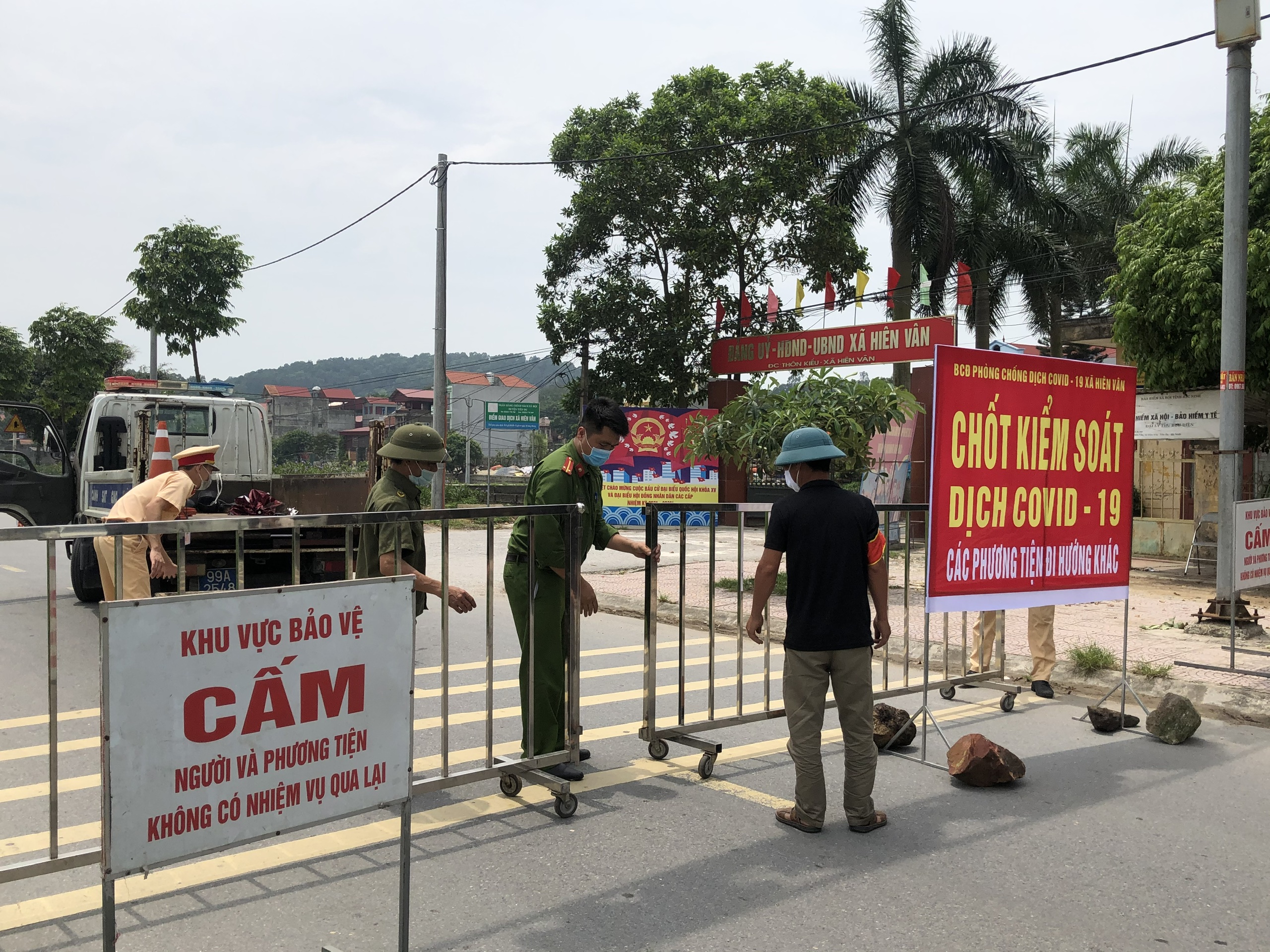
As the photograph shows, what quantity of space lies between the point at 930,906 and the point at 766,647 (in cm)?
211

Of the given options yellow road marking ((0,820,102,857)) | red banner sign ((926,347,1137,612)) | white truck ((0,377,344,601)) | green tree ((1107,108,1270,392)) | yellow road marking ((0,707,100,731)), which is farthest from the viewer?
green tree ((1107,108,1270,392))

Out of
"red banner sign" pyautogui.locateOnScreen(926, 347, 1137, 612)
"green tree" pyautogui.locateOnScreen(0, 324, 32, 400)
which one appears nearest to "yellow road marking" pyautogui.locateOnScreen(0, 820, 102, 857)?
"red banner sign" pyautogui.locateOnScreen(926, 347, 1137, 612)

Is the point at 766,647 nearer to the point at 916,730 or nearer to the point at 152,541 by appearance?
the point at 916,730

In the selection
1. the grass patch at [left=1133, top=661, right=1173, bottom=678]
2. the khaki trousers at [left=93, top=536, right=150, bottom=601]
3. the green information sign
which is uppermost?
the green information sign

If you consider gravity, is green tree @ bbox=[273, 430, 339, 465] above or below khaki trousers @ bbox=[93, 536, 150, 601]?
above

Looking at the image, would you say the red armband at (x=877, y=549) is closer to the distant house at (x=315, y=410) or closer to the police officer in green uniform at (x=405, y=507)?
the police officer in green uniform at (x=405, y=507)

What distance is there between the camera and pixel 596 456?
5.33 m

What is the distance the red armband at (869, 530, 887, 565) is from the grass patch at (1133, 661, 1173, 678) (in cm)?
396

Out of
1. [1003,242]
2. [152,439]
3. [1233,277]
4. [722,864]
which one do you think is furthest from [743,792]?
[1003,242]

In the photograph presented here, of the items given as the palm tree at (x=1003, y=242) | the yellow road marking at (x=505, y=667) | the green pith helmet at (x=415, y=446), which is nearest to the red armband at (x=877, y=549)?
the green pith helmet at (x=415, y=446)

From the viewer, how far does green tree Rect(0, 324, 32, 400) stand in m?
44.5

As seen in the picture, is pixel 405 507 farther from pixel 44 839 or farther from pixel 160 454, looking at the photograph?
pixel 160 454

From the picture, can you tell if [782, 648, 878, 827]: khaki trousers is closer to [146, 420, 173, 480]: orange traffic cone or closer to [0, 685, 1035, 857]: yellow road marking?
[0, 685, 1035, 857]: yellow road marking

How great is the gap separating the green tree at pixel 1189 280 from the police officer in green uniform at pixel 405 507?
11194mm
